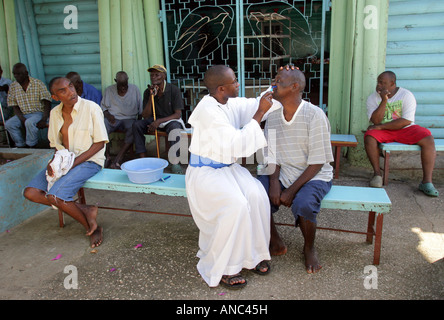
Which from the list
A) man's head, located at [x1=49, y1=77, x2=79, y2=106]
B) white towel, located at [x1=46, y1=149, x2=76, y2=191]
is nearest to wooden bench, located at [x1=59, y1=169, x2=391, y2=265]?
white towel, located at [x1=46, y1=149, x2=76, y2=191]

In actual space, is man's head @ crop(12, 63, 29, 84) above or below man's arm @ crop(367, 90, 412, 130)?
above

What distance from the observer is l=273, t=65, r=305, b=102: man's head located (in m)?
2.93

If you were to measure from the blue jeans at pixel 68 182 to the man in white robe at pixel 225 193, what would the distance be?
1176mm

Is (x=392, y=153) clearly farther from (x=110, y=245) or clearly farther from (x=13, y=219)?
(x=13, y=219)

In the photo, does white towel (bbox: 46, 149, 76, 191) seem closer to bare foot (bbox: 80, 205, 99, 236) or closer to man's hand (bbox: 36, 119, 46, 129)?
bare foot (bbox: 80, 205, 99, 236)

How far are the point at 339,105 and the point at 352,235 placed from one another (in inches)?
96.5

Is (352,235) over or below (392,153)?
below

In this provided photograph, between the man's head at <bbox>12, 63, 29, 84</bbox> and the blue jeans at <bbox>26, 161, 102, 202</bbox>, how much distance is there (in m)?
2.98

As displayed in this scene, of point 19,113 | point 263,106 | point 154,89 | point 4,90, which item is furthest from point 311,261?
point 4,90

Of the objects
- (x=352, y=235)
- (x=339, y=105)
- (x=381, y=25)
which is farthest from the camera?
(x=339, y=105)

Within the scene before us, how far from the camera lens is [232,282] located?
2.73m

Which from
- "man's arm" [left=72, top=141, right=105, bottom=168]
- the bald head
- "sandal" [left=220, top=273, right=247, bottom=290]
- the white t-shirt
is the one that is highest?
the bald head

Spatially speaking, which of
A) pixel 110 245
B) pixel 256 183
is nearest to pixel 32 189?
pixel 110 245
